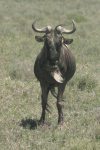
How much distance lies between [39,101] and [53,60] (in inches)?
101

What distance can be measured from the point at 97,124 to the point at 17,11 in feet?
47.9

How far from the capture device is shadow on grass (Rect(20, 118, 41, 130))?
4.91 metres

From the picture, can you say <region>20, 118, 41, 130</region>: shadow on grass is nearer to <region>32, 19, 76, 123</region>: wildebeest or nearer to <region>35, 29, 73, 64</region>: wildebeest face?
<region>32, 19, 76, 123</region>: wildebeest

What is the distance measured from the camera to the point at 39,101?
6172mm

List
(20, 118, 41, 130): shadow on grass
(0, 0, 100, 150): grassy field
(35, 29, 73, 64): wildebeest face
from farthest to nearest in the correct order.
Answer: (20, 118, 41, 130): shadow on grass, (0, 0, 100, 150): grassy field, (35, 29, 73, 64): wildebeest face

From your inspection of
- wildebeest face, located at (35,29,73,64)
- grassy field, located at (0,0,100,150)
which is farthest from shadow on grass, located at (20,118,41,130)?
wildebeest face, located at (35,29,73,64)

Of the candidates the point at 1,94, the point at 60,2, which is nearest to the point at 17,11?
the point at 60,2

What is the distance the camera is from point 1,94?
6.21 meters

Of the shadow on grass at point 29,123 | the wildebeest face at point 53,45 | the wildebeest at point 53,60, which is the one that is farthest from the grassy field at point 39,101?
the wildebeest face at point 53,45

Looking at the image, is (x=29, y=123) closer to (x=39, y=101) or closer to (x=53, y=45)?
(x=39, y=101)

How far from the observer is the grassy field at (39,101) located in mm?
4414

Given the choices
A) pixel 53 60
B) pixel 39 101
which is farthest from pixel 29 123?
pixel 53 60

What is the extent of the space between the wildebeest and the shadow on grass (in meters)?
0.17

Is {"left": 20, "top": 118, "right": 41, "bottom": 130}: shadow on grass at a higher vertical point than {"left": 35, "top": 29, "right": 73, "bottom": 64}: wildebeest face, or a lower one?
lower
